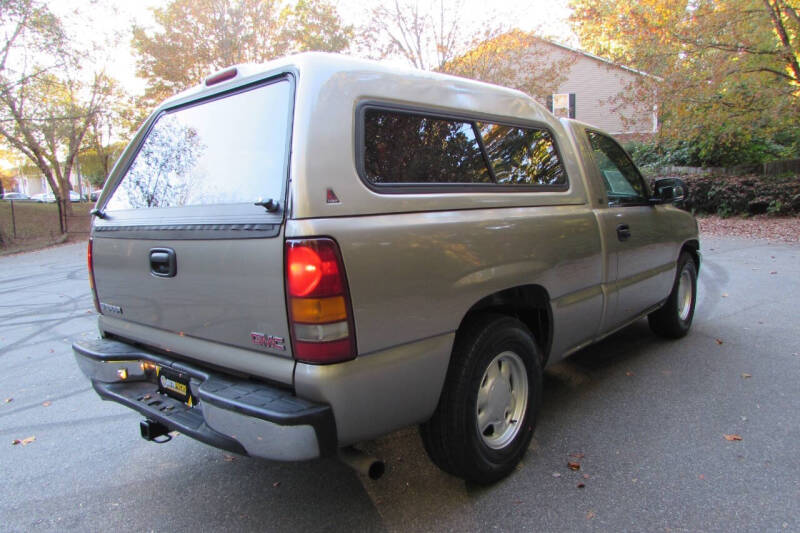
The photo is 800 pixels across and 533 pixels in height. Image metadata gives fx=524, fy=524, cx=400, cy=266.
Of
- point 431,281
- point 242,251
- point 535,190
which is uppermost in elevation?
point 535,190

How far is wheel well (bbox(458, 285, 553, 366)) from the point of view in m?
2.68

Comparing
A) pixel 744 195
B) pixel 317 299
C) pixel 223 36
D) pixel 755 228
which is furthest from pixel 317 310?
pixel 223 36

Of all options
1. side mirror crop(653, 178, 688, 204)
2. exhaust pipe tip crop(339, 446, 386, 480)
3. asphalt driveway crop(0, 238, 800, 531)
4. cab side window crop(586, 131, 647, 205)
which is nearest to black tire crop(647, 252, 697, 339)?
asphalt driveway crop(0, 238, 800, 531)

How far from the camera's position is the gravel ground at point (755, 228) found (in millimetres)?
11797

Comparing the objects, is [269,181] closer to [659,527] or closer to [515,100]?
[515,100]

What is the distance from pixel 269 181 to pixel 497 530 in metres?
1.83

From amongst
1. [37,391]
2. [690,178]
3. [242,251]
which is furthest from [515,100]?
[690,178]

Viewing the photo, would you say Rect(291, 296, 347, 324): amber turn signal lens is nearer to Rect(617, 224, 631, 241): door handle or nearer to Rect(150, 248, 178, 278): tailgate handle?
Rect(150, 248, 178, 278): tailgate handle

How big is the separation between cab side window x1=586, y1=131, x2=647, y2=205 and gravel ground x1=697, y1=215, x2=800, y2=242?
9.49 metres

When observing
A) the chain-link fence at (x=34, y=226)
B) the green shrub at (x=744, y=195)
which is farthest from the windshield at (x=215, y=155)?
the chain-link fence at (x=34, y=226)

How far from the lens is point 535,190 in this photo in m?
3.09

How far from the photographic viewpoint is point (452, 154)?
267 cm

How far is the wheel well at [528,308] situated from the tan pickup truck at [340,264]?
0.04 feet

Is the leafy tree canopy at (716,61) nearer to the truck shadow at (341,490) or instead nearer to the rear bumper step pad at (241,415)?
the truck shadow at (341,490)
